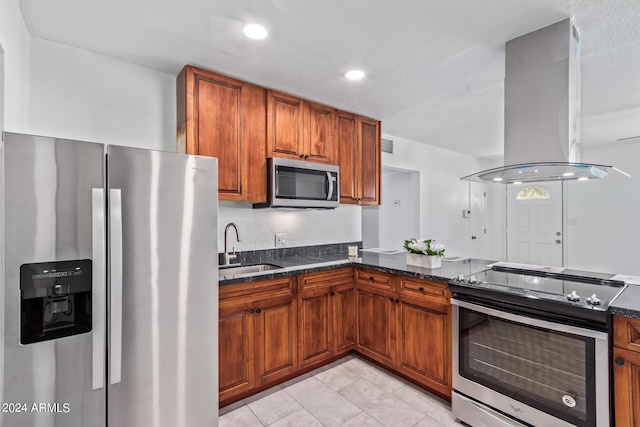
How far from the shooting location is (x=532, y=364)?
173 centimetres

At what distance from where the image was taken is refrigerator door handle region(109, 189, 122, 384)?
→ 4.86 feet

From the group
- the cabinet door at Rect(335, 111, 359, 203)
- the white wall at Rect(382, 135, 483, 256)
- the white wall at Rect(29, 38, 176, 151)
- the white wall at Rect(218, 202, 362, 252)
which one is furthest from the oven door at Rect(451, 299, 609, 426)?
the white wall at Rect(382, 135, 483, 256)

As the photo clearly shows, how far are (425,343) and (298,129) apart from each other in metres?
2.09

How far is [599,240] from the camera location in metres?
4.99

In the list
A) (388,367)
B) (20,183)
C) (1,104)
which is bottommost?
(388,367)

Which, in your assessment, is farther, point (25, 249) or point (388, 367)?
point (388, 367)

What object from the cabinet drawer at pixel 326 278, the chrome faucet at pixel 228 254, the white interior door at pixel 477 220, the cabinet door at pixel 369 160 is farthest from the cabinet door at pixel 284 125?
the white interior door at pixel 477 220

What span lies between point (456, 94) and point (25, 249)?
3215 mm

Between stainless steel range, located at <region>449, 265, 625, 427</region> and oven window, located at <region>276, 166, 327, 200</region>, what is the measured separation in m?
1.44

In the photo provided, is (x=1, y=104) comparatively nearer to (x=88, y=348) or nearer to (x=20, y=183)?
(x=20, y=183)

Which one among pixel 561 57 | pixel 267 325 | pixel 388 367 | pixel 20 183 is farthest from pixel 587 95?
pixel 20 183

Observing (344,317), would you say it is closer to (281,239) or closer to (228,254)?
(281,239)

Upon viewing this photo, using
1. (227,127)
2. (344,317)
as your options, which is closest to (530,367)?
(344,317)

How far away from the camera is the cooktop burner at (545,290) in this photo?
1549 millimetres
